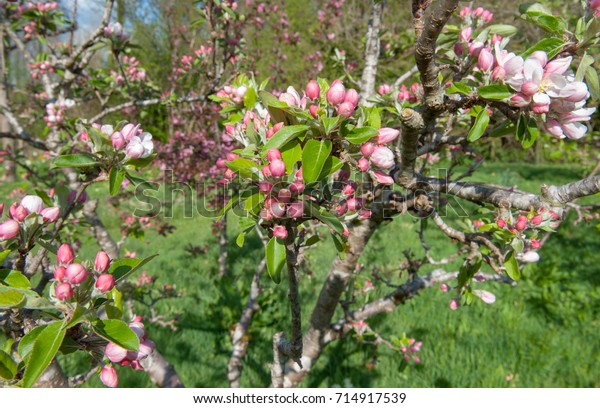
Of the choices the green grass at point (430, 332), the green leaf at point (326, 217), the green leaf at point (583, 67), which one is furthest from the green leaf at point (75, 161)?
the green grass at point (430, 332)

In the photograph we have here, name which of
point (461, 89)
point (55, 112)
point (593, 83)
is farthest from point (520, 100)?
point (55, 112)

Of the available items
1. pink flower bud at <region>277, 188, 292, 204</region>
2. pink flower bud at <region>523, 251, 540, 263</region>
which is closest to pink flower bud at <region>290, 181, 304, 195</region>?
pink flower bud at <region>277, 188, 292, 204</region>

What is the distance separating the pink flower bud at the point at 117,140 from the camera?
1005 millimetres

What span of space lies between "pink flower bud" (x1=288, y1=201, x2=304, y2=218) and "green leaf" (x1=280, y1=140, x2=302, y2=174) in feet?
0.25

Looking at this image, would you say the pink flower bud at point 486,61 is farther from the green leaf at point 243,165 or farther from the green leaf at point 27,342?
the green leaf at point 27,342

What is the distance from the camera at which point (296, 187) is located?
83cm

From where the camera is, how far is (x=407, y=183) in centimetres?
123

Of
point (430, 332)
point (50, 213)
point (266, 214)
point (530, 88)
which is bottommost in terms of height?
point (430, 332)

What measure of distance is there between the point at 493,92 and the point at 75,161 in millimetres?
1102

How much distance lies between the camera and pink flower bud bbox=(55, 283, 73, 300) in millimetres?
772

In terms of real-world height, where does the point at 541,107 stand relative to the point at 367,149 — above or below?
above

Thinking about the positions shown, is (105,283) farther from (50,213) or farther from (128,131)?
(128,131)

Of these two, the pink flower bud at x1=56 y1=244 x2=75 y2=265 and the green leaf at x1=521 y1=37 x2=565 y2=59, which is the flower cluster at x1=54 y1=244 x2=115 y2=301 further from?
the green leaf at x1=521 y1=37 x2=565 y2=59
